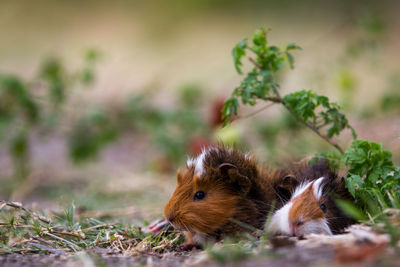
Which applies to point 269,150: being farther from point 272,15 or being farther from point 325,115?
point 272,15

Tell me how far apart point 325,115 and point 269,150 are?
2846mm

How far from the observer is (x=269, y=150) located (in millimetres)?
5438

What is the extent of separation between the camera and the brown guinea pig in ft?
7.70

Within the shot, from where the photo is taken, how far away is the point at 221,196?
7.85ft

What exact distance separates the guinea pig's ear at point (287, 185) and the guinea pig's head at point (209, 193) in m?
0.24

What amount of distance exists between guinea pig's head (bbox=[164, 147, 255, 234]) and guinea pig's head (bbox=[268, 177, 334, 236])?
26 cm

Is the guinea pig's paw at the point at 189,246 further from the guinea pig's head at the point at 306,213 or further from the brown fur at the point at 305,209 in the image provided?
the brown fur at the point at 305,209

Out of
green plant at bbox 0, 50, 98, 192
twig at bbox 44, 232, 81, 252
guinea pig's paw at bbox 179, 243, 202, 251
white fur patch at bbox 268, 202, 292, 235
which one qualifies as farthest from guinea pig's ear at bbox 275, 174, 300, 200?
green plant at bbox 0, 50, 98, 192

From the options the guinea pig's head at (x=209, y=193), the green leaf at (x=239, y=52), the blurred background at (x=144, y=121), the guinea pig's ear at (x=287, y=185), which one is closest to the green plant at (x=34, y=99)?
the blurred background at (x=144, y=121)

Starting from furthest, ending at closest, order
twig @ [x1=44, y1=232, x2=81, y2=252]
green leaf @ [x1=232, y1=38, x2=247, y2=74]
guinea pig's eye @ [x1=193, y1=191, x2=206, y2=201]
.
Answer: green leaf @ [x1=232, y1=38, x2=247, y2=74]
guinea pig's eye @ [x1=193, y1=191, x2=206, y2=201]
twig @ [x1=44, y1=232, x2=81, y2=252]

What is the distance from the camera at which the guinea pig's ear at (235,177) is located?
2.37m

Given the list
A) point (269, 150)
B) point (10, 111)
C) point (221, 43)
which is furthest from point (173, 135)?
point (221, 43)

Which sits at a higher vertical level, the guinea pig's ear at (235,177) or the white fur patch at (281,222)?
the guinea pig's ear at (235,177)

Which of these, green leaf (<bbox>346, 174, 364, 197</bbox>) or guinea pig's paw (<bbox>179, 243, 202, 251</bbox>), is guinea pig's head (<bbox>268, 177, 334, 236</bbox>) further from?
guinea pig's paw (<bbox>179, 243, 202, 251</bbox>)
